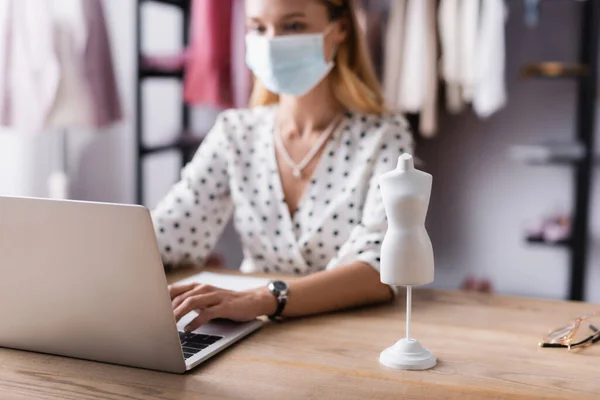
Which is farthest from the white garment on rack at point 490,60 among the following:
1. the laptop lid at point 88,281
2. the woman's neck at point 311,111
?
the laptop lid at point 88,281

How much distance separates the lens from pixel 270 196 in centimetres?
182

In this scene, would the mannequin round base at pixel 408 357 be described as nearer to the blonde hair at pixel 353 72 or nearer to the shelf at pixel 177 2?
the blonde hair at pixel 353 72

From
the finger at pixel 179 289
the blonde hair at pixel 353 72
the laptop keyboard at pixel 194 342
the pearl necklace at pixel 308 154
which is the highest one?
the blonde hair at pixel 353 72

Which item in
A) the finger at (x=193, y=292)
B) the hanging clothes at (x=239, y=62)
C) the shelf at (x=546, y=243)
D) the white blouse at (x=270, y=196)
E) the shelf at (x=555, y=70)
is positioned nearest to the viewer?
the finger at (x=193, y=292)

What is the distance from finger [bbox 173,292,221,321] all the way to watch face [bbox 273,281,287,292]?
114 millimetres

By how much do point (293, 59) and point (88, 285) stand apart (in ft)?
3.12

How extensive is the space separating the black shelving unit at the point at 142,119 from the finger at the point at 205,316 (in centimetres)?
196

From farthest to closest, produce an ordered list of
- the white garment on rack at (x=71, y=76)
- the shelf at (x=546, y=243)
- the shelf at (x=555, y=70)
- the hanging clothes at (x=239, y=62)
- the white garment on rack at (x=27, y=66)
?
the hanging clothes at (x=239, y=62) → the shelf at (x=546, y=243) → the shelf at (x=555, y=70) → the white garment on rack at (x=71, y=76) → the white garment on rack at (x=27, y=66)

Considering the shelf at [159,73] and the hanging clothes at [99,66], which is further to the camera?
the shelf at [159,73]

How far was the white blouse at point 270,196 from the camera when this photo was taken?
1.73m

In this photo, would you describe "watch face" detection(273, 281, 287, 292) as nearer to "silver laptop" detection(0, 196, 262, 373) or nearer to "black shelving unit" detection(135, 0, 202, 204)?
"silver laptop" detection(0, 196, 262, 373)

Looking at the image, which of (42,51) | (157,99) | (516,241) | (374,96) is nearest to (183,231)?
(374,96)

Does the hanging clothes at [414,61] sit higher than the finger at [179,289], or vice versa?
the hanging clothes at [414,61]

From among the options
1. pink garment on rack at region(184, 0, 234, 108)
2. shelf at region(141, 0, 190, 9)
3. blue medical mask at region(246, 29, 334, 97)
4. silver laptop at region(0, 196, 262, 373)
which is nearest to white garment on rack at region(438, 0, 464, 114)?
pink garment on rack at region(184, 0, 234, 108)
